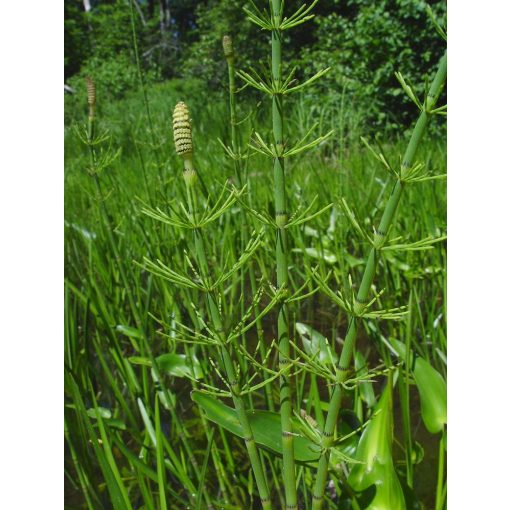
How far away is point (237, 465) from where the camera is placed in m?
0.77

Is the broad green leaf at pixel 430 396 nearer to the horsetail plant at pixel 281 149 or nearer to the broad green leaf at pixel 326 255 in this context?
the horsetail plant at pixel 281 149

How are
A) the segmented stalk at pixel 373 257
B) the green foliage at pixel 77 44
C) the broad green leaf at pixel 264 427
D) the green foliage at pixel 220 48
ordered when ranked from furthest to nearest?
1. the green foliage at pixel 220 48
2. the green foliage at pixel 77 44
3. the broad green leaf at pixel 264 427
4. the segmented stalk at pixel 373 257

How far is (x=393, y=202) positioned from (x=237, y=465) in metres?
0.55

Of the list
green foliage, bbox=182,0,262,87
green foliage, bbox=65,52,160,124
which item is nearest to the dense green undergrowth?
green foliage, bbox=182,0,262,87

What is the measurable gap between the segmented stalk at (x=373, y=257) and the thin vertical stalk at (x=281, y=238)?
0.09 feet

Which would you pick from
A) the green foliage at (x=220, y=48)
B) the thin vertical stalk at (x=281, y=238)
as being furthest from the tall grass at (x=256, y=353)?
the green foliage at (x=220, y=48)

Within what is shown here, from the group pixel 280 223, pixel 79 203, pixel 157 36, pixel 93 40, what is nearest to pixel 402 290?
pixel 280 223

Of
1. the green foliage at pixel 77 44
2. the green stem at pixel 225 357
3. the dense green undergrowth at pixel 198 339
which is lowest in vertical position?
the dense green undergrowth at pixel 198 339

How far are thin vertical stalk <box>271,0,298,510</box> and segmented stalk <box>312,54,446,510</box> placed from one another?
0.09 feet

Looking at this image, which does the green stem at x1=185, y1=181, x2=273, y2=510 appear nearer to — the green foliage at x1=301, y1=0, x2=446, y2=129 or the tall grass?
the tall grass

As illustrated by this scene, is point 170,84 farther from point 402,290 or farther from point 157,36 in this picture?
point 402,290

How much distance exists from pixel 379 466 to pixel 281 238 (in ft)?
0.78

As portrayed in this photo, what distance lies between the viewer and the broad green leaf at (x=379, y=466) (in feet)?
1.59

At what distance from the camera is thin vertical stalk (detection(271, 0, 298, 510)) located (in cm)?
38
